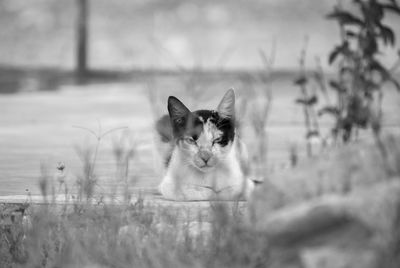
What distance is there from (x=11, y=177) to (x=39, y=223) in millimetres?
1928

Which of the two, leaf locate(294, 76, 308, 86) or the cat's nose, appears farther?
the cat's nose

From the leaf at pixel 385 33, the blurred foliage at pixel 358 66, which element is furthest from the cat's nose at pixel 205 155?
Answer: the leaf at pixel 385 33

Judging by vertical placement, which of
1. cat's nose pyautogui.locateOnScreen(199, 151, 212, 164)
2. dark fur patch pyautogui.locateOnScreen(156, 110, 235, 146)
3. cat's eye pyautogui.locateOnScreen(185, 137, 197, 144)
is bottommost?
cat's nose pyautogui.locateOnScreen(199, 151, 212, 164)

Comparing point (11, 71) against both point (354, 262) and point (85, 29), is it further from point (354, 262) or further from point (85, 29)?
point (354, 262)

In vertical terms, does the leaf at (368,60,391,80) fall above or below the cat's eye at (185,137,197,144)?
above

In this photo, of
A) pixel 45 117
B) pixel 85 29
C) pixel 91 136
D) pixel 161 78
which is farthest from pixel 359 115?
pixel 85 29

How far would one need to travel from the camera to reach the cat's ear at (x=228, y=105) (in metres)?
3.81

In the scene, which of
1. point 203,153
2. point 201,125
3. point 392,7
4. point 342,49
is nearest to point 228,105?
point 201,125

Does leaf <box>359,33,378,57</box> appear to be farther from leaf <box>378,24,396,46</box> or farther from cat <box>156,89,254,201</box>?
cat <box>156,89,254,201</box>

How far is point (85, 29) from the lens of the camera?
10711 mm

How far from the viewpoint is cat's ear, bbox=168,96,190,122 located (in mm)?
3783

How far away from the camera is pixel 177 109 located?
3812 millimetres

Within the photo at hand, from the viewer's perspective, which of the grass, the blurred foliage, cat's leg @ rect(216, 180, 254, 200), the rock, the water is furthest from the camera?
the water

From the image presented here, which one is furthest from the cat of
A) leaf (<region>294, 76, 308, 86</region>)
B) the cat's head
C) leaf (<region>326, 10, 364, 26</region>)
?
leaf (<region>326, 10, 364, 26</region>)
